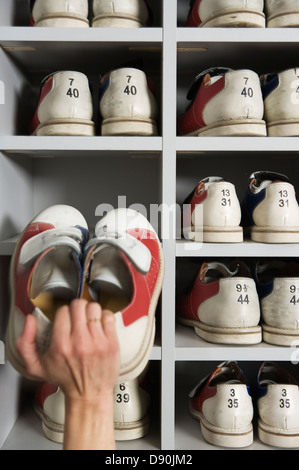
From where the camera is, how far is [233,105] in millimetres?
970

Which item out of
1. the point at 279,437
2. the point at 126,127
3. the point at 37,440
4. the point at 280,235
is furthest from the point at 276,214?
the point at 37,440

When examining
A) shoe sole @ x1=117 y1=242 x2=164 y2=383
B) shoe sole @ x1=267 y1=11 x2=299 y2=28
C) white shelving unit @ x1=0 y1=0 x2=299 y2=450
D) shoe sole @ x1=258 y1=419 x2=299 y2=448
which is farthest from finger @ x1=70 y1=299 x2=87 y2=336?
shoe sole @ x1=267 y1=11 x2=299 y2=28

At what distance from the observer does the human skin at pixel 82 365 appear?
0.51 m

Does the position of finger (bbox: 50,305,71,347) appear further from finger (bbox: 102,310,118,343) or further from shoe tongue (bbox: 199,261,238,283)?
shoe tongue (bbox: 199,261,238,283)

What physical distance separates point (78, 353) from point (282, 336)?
63cm

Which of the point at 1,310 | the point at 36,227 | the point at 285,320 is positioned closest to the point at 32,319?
the point at 36,227

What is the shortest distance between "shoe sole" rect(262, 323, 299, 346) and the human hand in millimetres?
569

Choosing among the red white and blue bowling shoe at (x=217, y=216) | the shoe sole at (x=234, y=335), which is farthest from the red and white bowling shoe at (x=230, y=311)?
the red white and blue bowling shoe at (x=217, y=216)

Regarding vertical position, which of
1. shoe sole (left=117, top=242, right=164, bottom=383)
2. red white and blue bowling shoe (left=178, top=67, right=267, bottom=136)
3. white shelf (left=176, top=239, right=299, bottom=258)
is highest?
red white and blue bowling shoe (left=178, top=67, right=267, bottom=136)

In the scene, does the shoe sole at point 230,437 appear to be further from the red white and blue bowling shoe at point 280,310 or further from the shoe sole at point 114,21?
the shoe sole at point 114,21

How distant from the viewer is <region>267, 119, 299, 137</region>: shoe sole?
99cm

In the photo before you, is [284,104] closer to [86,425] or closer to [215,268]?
[215,268]

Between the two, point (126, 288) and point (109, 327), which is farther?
point (126, 288)

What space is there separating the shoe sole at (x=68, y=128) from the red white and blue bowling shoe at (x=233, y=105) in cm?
29
